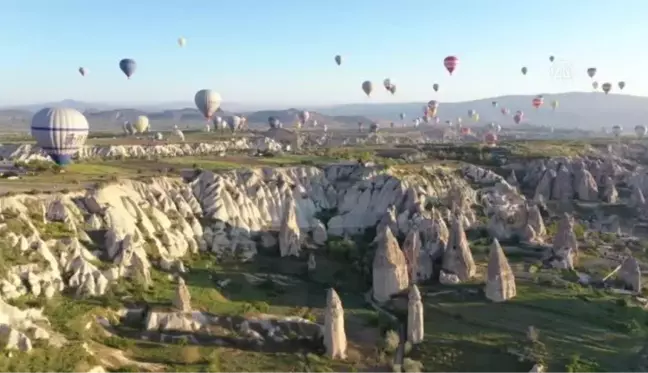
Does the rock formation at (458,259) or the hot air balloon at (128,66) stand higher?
the hot air balloon at (128,66)

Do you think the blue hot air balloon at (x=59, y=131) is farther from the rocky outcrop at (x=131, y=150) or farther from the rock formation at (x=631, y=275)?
the rock formation at (x=631, y=275)

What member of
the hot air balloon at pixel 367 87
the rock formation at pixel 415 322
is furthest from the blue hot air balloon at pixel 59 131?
the hot air balloon at pixel 367 87

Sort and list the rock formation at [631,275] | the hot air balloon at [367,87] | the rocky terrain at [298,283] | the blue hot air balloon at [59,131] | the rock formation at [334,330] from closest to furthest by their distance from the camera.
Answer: the rocky terrain at [298,283] < the rock formation at [334,330] < the rock formation at [631,275] < the blue hot air balloon at [59,131] < the hot air balloon at [367,87]

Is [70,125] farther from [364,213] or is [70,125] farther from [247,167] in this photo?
[364,213]

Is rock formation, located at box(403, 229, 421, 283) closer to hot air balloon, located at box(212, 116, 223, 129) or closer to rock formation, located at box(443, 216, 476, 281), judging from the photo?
rock formation, located at box(443, 216, 476, 281)

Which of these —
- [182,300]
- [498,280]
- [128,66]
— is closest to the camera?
[182,300]

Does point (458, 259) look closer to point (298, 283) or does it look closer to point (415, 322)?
point (415, 322)

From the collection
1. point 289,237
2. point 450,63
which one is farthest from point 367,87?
point 289,237
